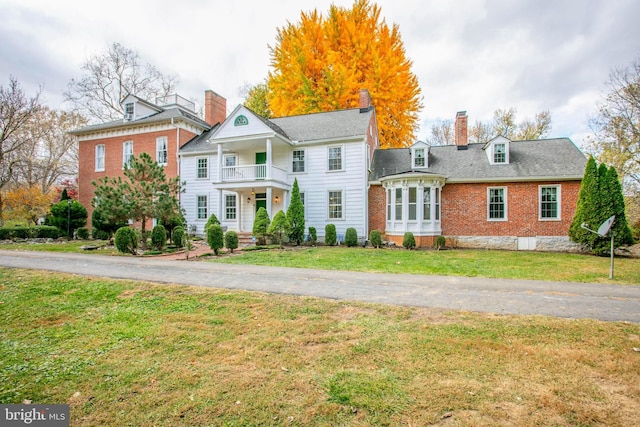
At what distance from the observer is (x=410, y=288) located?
642 cm

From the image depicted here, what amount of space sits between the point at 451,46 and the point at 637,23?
904 cm

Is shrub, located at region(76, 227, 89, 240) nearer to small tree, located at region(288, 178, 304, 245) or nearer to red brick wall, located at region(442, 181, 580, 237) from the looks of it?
small tree, located at region(288, 178, 304, 245)

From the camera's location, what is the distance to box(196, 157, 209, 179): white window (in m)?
20.1

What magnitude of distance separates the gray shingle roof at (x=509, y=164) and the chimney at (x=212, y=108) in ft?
43.1

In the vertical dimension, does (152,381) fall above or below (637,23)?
below

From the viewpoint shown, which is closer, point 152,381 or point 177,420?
point 177,420

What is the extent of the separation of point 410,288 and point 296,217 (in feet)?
35.3

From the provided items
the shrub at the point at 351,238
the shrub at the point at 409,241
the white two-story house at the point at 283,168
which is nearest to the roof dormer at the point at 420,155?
the white two-story house at the point at 283,168

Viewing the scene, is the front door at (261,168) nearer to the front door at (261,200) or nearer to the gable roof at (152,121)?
the front door at (261,200)

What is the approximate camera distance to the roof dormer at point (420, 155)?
17.3 meters

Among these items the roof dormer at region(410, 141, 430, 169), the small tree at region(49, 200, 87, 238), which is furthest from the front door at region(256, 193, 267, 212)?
the small tree at region(49, 200, 87, 238)

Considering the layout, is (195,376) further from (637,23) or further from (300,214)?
(637,23)

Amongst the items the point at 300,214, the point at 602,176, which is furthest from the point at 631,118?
the point at 300,214

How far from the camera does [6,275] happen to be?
7426mm
